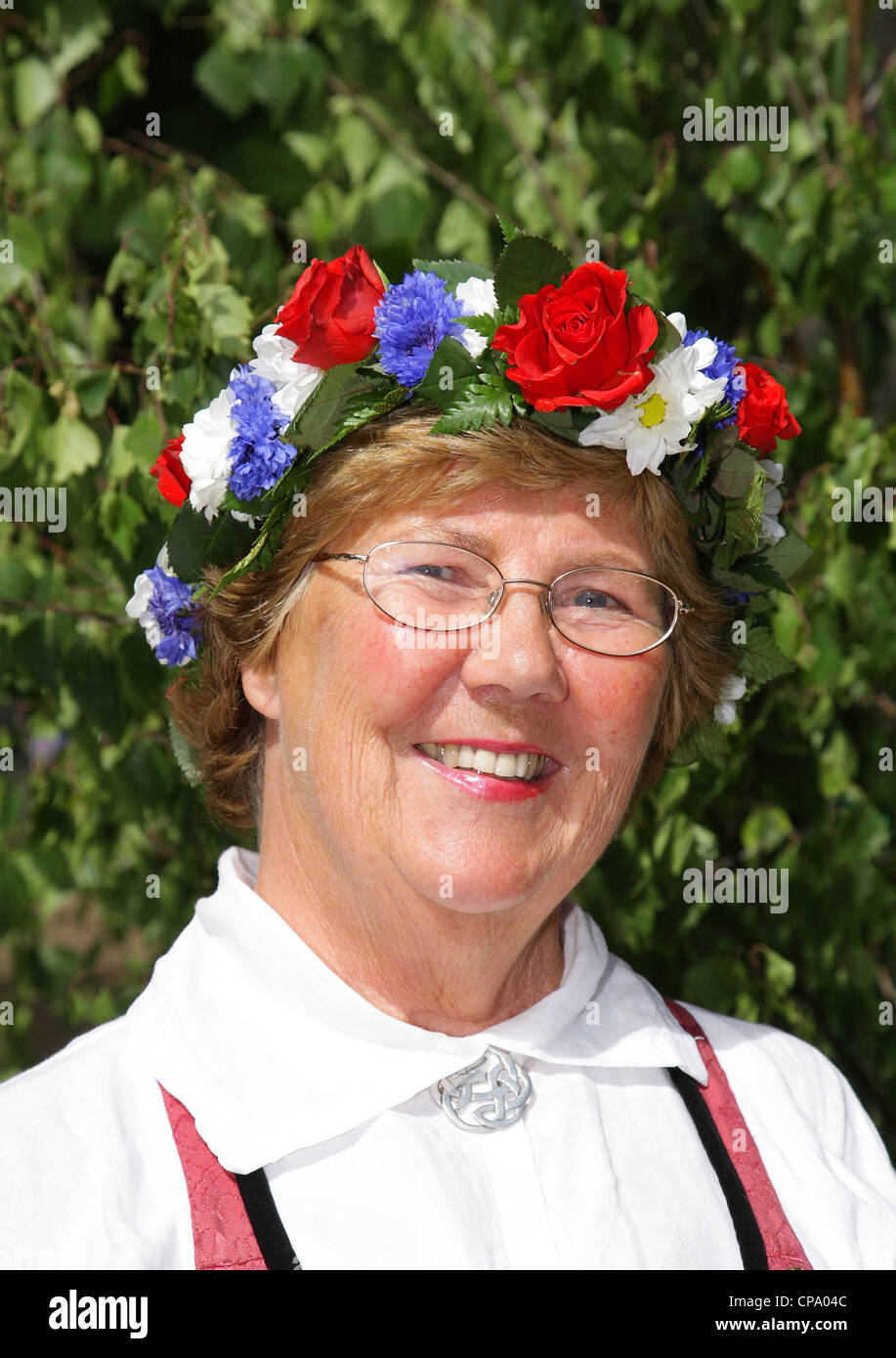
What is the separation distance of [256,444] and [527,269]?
0.34 meters

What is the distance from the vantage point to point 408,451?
1.46 meters

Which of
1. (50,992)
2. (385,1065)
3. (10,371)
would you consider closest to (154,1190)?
(385,1065)

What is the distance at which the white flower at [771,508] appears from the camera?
1710 mm

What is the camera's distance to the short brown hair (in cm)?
146

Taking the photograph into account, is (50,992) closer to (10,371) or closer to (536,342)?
(10,371)

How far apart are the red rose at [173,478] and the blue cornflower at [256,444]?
0.12 m

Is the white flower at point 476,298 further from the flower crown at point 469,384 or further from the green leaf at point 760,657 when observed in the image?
the green leaf at point 760,657

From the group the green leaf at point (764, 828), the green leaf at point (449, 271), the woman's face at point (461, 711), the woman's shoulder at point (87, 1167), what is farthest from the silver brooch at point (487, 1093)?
the green leaf at point (764, 828)

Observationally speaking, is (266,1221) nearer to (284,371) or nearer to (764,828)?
(284,371)

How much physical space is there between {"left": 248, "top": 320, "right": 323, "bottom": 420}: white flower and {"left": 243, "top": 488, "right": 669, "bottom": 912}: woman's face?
16cm

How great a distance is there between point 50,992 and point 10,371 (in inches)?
50.3

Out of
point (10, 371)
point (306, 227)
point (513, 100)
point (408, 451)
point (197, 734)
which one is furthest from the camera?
point (306, 227)

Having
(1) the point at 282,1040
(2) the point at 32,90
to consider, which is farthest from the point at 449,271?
(2) the point at 32,90

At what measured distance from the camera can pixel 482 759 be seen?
1465mm
